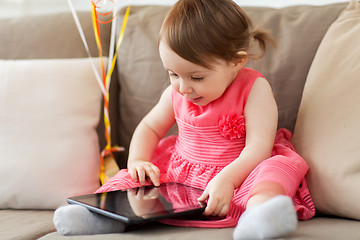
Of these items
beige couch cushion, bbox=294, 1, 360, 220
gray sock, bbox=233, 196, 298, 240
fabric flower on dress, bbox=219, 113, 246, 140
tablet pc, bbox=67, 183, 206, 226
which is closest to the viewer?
gray sock, bbox=233, 196, 298, 240

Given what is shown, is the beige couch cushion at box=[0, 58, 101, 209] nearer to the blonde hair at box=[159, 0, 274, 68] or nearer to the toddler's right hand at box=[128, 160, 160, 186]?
the toddler's right hand at box=[128, 160, 160, 186]

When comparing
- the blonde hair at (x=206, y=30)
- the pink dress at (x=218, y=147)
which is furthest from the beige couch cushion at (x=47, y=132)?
the blonde hair at (x=206, y=30)

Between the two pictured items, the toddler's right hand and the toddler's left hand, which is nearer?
the toddler's left hand

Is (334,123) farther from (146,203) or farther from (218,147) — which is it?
(146,203)

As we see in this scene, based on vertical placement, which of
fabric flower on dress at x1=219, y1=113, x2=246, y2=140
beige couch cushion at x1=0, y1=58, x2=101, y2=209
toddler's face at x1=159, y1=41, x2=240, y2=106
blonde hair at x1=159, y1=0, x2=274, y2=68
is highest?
blonde hair at x1=159, y1=0, x2=274, y2=68

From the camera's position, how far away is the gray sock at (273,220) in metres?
0.75

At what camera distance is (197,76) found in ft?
3.53

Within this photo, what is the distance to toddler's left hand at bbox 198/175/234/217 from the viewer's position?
0.94 meters

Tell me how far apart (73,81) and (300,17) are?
76 centimetres

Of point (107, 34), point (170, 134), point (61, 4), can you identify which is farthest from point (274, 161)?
point (61, 4)

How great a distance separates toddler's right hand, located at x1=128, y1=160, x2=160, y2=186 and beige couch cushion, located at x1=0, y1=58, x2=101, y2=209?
25 cm

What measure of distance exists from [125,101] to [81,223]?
662mm

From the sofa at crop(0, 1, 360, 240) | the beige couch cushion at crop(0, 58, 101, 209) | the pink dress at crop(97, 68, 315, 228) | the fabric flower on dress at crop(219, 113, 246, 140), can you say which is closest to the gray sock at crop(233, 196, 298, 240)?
the sofa at crop(0, 1, 360, 240)

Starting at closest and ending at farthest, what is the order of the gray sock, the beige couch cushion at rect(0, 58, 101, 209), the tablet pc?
the gray sock < the tablet pc < the beige couch cushion at rect(0, 58, 101, 209)
